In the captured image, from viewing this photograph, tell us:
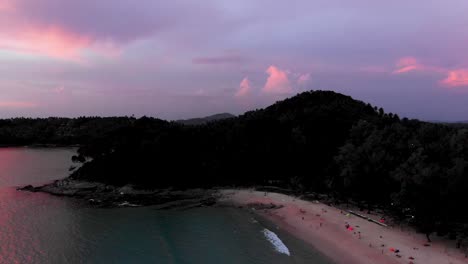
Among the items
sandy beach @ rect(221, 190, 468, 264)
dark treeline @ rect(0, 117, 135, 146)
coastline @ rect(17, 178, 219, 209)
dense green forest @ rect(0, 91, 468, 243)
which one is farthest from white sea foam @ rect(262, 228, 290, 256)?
dark treeline @ rect(0, 117, 135, 146)

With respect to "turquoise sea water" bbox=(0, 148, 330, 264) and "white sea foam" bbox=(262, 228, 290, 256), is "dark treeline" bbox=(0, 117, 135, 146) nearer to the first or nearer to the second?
"turquoise sea water" bbox=(0, 148, 330, 264)

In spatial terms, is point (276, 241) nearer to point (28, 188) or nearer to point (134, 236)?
point (134, 236)

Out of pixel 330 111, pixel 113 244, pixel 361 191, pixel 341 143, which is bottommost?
pixel 113 244

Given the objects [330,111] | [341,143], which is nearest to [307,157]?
[341,143]

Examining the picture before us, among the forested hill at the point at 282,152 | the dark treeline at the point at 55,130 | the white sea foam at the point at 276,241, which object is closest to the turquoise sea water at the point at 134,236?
the white sea foam at the point at 276,241

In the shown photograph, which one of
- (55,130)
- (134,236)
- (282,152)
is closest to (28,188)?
(134,236)

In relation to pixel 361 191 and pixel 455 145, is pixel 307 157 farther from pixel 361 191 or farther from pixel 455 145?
pixel 455 145
